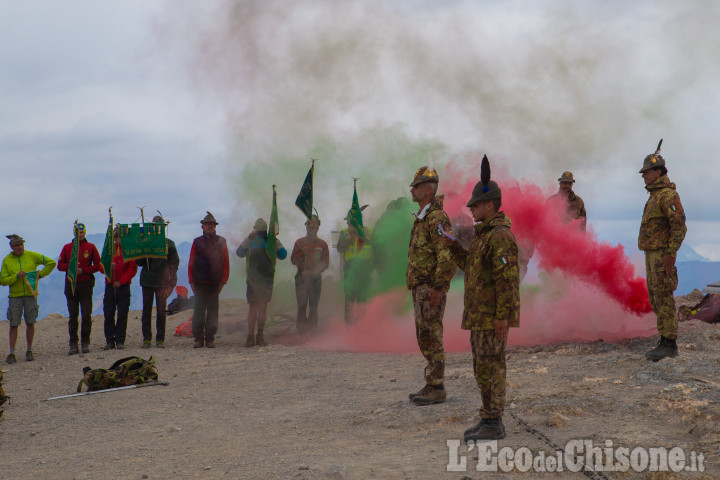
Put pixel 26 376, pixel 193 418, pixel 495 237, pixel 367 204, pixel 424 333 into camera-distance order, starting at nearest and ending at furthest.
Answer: pixel 495 237, pixel 424 333, pixel 193 418, pixel 26 376, pixel 367 204

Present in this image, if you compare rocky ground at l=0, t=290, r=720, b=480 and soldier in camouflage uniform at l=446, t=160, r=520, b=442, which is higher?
soldier in camouflage uniform at l=446, t=160, r=520, b=442

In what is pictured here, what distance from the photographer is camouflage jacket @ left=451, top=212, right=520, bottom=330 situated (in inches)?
196

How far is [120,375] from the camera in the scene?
346 inches

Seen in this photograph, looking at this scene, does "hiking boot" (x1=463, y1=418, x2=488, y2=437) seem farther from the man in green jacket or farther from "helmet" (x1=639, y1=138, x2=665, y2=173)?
the man in green jacket

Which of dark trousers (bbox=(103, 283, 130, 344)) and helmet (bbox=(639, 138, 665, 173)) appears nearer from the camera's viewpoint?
helmet (bbox=(639, 138, 665, 173))

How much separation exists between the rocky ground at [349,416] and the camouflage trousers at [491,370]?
0.32 meters

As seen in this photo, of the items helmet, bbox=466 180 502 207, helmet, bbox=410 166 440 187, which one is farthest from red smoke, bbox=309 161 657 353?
helmet, bbox=466 180 502 207

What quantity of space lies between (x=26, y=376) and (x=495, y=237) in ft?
27.7

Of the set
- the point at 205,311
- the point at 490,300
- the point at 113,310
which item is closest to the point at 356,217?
the point at 205,311

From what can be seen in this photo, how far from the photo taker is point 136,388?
871 cm

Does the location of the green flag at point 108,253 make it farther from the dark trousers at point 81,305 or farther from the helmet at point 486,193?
the helmet at point 486,193

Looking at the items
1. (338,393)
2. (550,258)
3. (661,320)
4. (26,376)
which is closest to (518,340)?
(550,258)

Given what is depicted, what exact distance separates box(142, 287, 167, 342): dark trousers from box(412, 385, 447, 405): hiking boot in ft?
23.2

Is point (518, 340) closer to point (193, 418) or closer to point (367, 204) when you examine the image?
point (367, 204)
